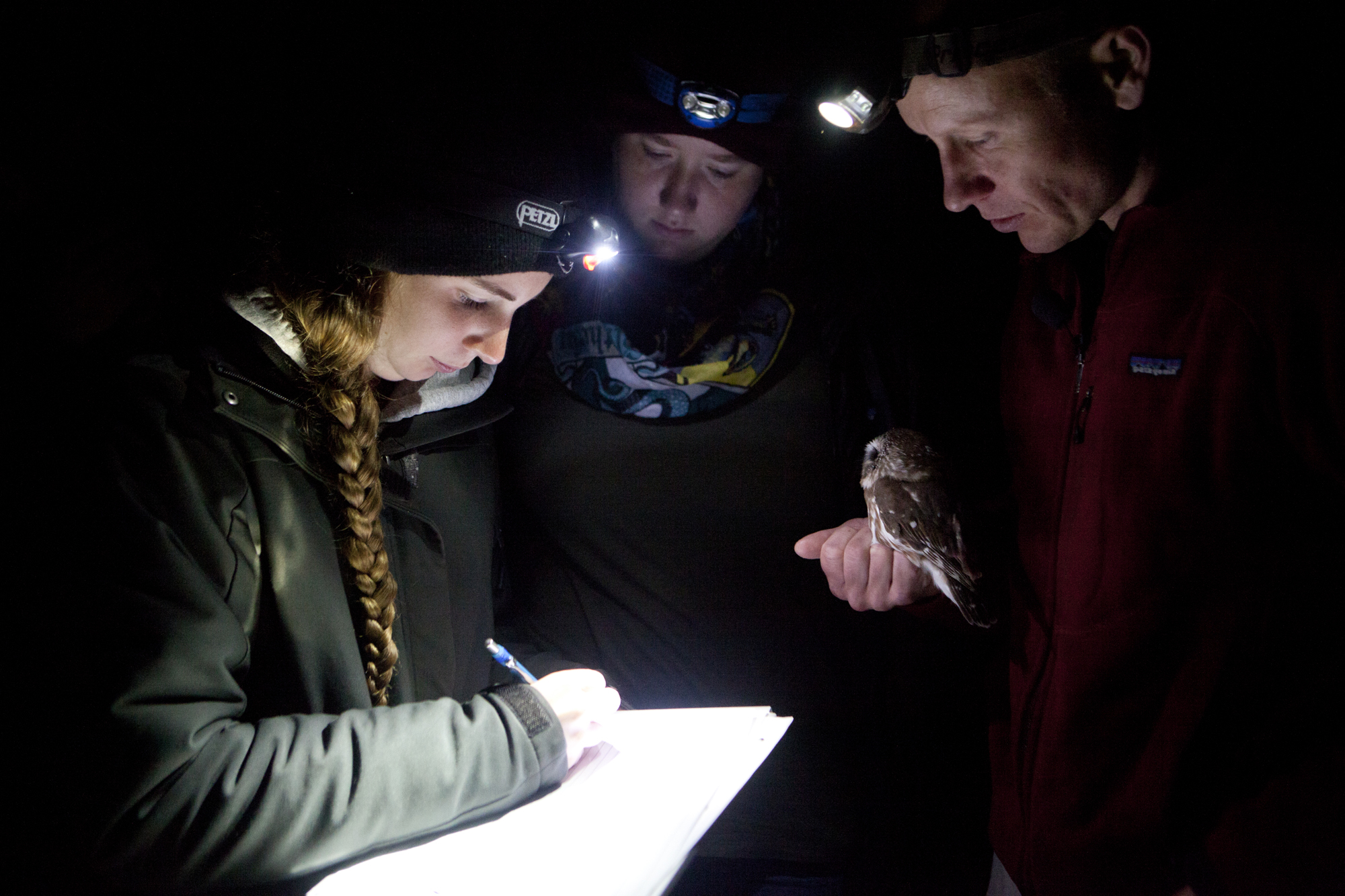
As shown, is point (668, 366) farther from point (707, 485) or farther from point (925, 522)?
point (925, 522)

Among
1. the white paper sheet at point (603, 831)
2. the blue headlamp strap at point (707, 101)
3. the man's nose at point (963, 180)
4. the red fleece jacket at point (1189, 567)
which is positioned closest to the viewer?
the red fleece jacket at point (1189, 567)

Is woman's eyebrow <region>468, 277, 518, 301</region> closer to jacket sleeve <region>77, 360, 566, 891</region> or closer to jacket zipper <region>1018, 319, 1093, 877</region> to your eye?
jacket sleeve <region>77, 360, 566, 891</region>

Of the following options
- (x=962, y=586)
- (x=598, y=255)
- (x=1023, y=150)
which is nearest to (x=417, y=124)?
(x=598, y=255)

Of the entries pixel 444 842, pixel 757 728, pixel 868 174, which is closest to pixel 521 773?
pixel 444 842

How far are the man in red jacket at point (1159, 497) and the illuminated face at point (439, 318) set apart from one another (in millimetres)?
696

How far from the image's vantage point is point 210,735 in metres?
1.02

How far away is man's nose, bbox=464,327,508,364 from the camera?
4.54ft

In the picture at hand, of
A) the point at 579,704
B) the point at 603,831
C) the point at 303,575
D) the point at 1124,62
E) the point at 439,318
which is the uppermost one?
the point at 1124,62

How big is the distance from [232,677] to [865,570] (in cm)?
94

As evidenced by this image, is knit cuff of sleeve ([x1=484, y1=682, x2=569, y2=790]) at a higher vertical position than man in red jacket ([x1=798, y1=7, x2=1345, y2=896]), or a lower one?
lower

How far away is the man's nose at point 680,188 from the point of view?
1823 millimetres

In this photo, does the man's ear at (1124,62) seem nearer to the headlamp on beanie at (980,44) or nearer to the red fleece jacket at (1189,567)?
the headlamp on beanie at (980,44)

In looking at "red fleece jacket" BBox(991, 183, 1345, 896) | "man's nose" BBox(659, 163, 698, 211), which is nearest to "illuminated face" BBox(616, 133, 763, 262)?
"man's nose" BBox(659, 163, 698, 211)

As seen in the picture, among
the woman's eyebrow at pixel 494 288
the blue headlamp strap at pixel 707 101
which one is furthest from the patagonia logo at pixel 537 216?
the blue headlamp strap at pixel 707 101
